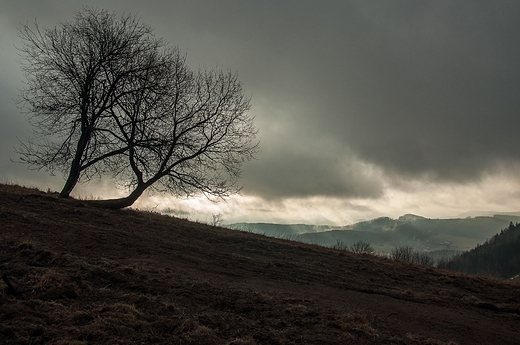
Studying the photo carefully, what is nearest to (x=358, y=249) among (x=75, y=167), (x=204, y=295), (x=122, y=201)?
(x=122, y=201)

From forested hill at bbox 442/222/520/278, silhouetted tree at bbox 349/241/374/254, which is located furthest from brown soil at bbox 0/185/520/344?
forested hill at bbox 442/222/520/278

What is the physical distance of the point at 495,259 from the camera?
538 feet

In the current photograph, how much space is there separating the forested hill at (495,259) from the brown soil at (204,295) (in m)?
165

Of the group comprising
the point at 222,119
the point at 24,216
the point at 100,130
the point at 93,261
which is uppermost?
the point at 222,119

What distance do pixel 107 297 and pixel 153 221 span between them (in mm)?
9661

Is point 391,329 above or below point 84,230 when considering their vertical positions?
below

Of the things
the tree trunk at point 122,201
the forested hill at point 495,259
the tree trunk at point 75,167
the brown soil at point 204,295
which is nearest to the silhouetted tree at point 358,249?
the brown soil at point 204,295

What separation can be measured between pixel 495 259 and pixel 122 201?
636 feet

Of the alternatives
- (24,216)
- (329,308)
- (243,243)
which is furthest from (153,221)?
(329,308)

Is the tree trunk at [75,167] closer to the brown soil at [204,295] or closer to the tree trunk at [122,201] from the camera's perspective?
the tree trunk at [122,201]

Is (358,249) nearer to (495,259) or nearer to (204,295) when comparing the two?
(204,295)

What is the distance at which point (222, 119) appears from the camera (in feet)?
67.2

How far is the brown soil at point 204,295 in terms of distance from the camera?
5.20m

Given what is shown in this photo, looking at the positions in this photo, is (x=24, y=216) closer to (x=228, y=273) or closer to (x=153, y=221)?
(x=153, y=221)
